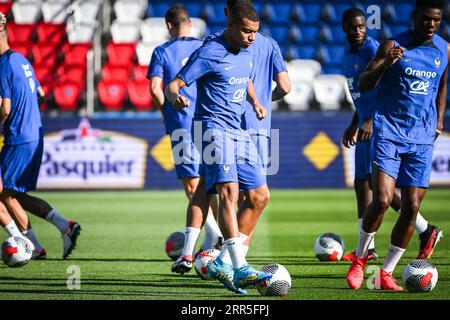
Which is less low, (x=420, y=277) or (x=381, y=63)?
(x=381, y=63)

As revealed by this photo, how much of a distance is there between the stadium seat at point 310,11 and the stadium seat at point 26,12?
664 cm

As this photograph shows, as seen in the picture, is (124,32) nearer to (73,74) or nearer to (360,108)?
(73,74)

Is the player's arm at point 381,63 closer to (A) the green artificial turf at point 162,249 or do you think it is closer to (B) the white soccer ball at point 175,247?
(A) the green artificial turf at point 162,249

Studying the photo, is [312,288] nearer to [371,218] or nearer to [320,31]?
[371,218]

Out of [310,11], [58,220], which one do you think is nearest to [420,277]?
[58,220]

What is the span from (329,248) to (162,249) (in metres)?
2.24

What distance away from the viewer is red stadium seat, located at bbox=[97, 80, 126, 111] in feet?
67.2

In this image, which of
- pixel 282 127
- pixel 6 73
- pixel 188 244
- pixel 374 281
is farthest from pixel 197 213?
pixel 282 127

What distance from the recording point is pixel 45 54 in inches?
825

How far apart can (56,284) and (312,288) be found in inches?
86.3

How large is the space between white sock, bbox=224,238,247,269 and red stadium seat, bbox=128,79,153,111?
13.9m

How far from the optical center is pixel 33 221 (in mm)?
14250

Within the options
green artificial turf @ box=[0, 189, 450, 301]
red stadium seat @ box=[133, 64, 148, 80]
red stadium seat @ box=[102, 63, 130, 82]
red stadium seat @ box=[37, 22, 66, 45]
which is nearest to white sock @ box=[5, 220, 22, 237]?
green artificial turf @ box=[0, 189, 450, 301]

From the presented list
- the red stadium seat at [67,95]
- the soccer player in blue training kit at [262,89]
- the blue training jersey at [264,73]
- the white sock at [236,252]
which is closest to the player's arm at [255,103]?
the soccer player in blue training kit at [262,89]
